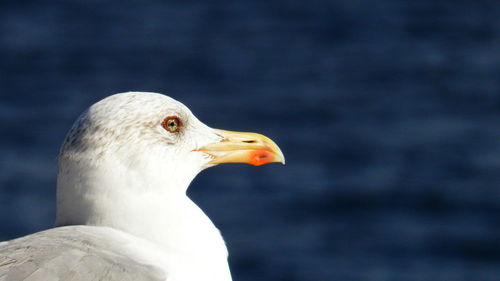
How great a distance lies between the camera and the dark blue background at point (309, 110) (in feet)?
37.7

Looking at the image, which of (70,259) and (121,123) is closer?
(70,259)

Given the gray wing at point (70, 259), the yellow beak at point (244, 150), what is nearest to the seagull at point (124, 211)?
the gray wing at point (70, 259)

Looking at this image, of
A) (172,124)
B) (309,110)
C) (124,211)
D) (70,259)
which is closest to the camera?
(70,259)

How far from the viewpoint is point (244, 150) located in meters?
4.46

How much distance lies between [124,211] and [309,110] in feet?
30.9

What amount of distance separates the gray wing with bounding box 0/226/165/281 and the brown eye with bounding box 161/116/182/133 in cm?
63

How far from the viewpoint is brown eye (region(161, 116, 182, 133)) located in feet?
13.7

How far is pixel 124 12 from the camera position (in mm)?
16375

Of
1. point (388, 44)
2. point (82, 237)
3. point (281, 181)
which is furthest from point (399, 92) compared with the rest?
point (82, 237)

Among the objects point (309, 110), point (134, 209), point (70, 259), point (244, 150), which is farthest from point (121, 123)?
point (309, 110)

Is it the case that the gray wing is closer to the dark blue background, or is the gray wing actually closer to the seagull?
the seagull

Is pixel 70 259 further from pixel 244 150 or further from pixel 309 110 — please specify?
pixel 309 110

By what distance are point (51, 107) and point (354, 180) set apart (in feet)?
13.8

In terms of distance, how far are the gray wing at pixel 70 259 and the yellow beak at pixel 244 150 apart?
2.87ft
